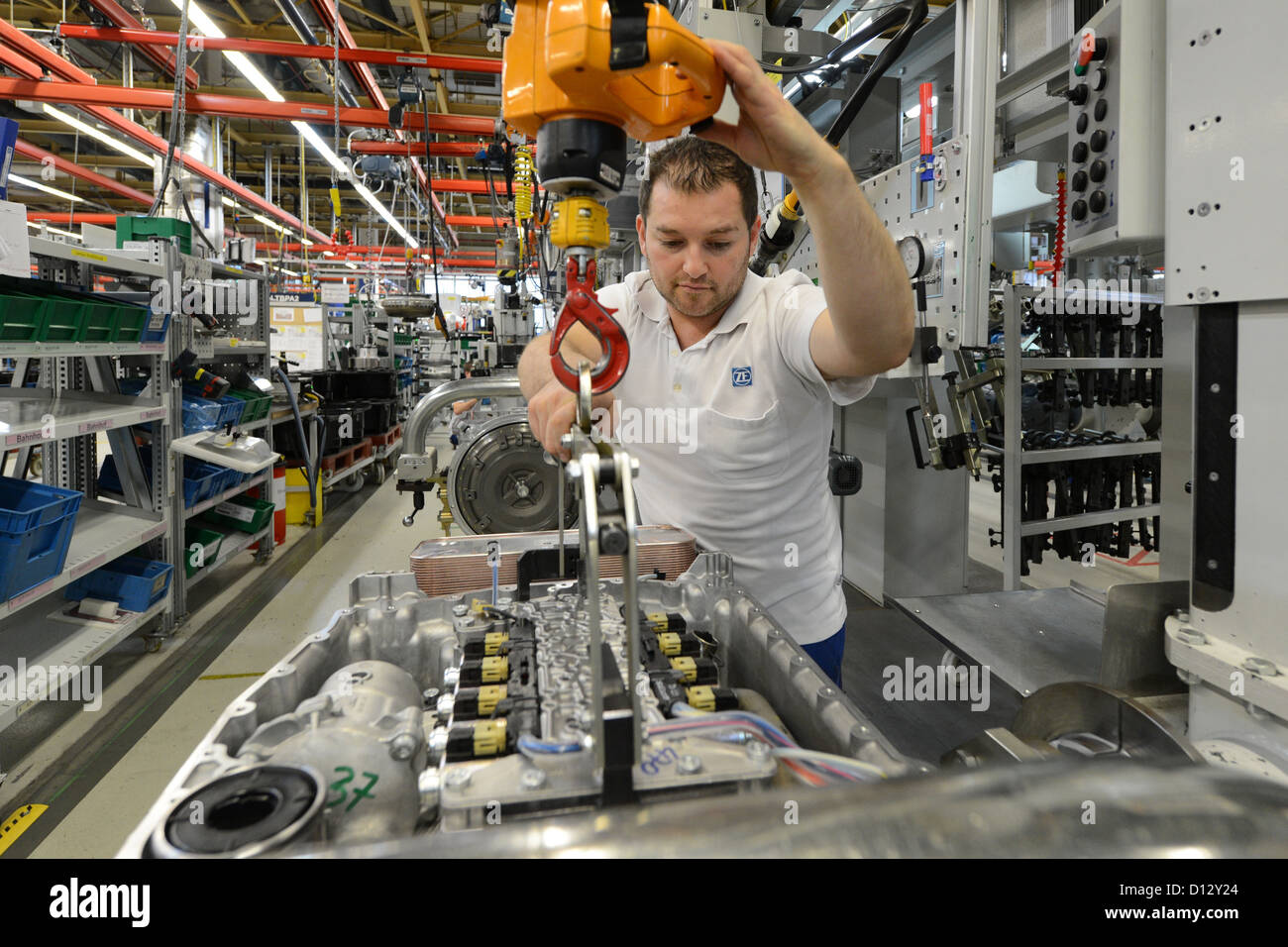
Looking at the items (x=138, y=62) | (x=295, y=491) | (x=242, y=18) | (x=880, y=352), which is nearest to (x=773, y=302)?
(x=880, y=352)

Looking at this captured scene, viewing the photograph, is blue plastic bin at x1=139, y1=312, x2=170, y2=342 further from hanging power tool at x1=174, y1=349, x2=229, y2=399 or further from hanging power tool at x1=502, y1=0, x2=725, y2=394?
hanging power tool at x1=502, y1=0, x2=725, y2=394

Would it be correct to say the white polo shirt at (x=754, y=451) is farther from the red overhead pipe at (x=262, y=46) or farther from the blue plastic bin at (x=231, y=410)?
the red overhead pipe at (x=262, y=46)

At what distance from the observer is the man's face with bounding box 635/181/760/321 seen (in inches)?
52.4

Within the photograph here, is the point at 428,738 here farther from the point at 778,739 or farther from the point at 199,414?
the point at 199,414

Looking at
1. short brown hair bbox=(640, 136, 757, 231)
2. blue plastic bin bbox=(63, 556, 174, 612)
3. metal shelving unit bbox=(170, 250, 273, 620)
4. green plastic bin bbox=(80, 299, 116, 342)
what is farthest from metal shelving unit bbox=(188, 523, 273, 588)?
short brown hair bbox=(640, 136, 757, 231)

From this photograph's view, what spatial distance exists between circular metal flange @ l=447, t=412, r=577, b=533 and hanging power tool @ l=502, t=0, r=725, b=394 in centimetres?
212

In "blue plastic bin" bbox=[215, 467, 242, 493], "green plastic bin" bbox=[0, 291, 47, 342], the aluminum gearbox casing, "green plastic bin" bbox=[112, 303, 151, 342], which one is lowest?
the aluminum gearbox casing

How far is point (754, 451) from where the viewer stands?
147 cm

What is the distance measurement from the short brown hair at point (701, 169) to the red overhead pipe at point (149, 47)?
361 cm

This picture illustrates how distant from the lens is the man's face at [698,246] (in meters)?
1.33

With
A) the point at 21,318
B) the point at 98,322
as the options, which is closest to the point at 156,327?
the point at 98,322

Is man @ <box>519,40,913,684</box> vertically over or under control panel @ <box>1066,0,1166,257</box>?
under

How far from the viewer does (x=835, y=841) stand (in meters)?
0.37
